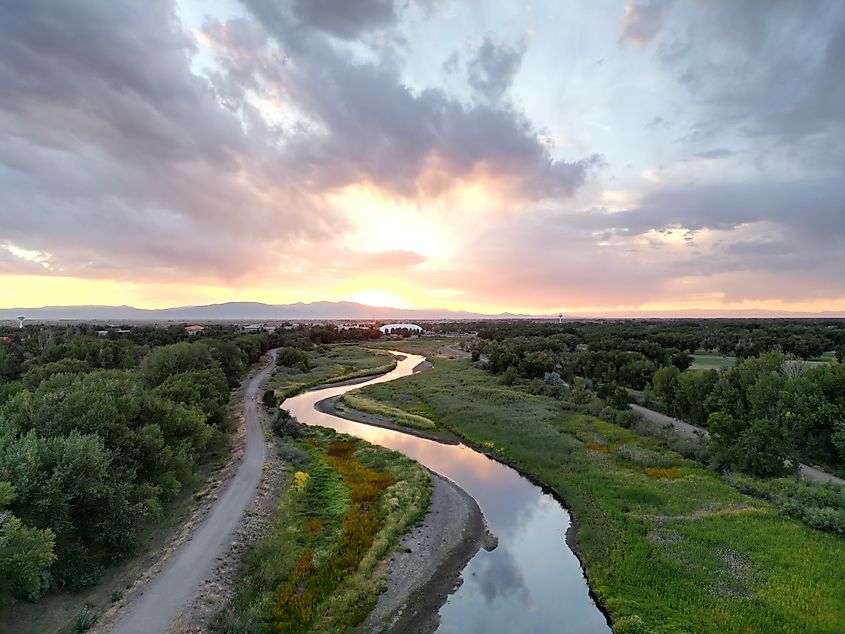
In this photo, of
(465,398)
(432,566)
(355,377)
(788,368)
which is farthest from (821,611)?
(355,377)

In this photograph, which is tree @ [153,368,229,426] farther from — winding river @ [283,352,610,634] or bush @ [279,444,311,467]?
winding river @ [283,352,610,634]

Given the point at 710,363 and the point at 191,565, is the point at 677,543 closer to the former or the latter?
the point at 191,565

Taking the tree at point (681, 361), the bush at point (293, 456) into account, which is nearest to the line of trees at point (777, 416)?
the tree at point (681, 361)

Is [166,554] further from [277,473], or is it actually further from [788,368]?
[788,368]

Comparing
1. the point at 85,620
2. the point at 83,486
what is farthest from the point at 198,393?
the point at 85,620

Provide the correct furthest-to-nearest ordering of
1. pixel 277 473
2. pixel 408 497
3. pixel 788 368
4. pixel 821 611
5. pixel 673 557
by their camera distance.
Result: pixel 788 368
pixel 277 473
pixel 408 497
pixel 673 557
pixel 821 611

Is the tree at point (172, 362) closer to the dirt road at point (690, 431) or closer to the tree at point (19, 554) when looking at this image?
the tree at point (19, 554)
